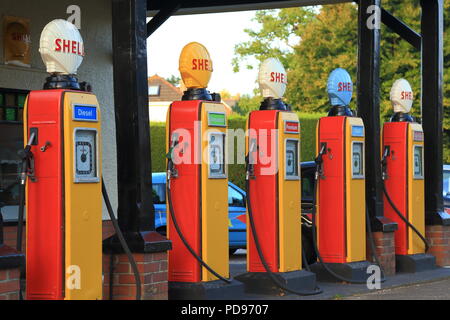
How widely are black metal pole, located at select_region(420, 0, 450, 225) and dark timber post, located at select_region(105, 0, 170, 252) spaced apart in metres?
6.70

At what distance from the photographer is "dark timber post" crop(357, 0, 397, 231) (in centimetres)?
1239

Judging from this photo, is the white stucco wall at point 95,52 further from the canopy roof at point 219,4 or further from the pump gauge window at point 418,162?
the pump gauge window at point 418,162

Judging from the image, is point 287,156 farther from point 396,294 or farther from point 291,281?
point 396,294

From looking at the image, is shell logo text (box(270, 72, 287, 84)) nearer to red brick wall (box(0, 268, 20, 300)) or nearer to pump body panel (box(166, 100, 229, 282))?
pump body panel (box(166, 100, 229, 282))

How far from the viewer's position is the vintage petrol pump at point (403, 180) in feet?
43.7

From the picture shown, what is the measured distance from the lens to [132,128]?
8617 millimetres

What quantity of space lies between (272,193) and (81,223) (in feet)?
10.6

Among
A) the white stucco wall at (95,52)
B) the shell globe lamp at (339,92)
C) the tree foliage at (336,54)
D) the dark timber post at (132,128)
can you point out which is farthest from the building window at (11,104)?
the tree foliage at (336,54)

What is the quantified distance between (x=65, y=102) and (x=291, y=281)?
3.94 m

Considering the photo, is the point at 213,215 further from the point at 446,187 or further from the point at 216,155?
the point at 446,187

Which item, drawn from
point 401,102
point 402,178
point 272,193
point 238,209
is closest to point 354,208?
point 272,193

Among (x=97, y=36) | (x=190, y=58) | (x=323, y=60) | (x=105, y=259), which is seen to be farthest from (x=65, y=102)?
(x=323, y=60)

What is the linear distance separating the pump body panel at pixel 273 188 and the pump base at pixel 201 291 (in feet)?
3.53

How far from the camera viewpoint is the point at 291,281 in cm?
1041
